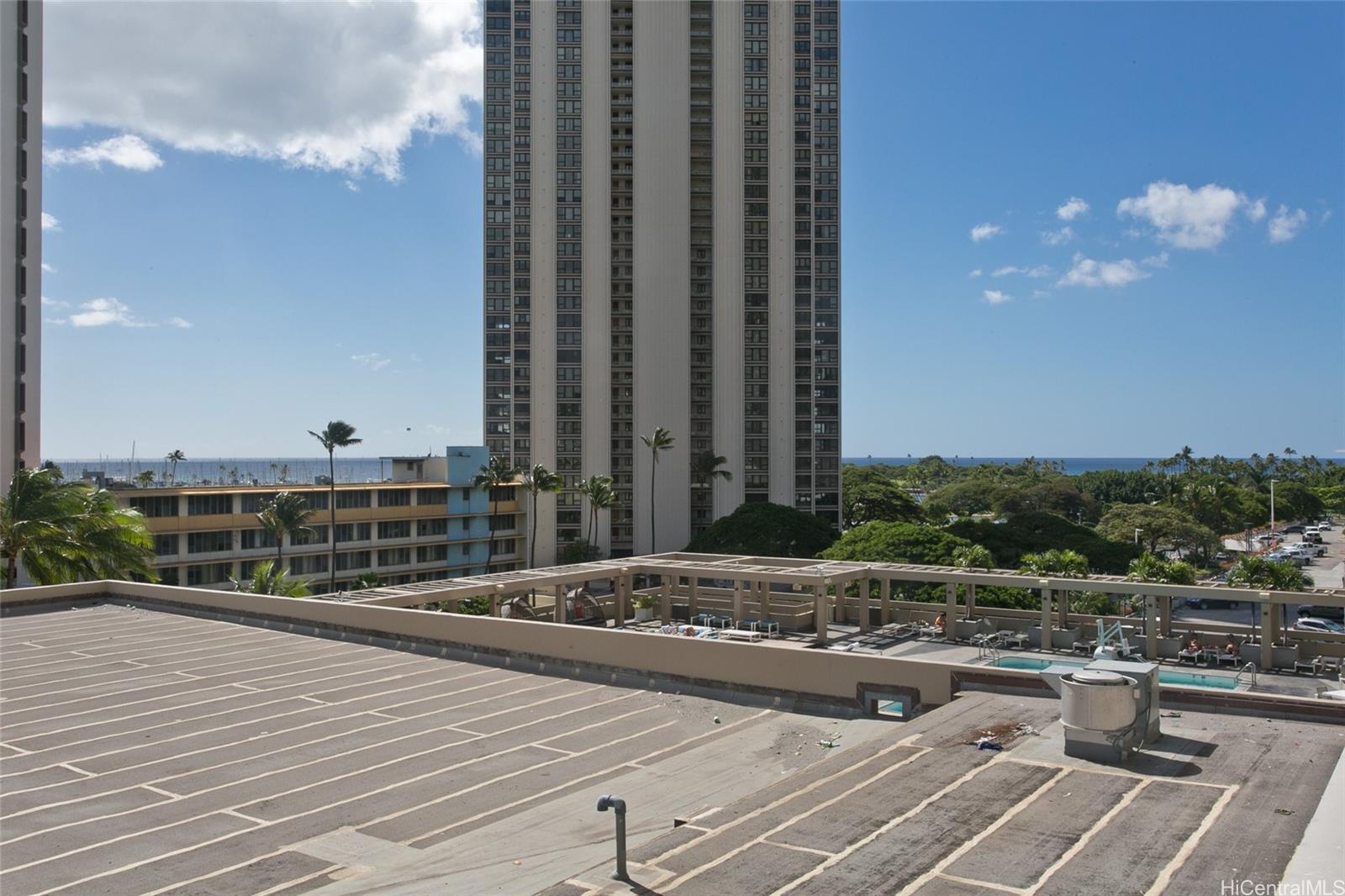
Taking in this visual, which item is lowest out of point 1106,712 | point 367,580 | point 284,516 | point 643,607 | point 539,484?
point 367,580

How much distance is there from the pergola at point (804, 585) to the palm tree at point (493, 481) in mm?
38342

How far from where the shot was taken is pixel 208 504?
6800 centimetres

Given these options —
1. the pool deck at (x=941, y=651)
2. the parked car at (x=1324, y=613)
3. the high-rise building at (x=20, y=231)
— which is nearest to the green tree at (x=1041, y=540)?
the parked car at (x=1324, y=613)

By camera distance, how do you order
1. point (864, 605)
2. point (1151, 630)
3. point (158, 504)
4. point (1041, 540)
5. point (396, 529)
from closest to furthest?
point (1151, 630), point (864, 605), point (158, 504), point (1041, 540), point (396, 529)

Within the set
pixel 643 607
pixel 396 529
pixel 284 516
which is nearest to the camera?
pixel 643 607

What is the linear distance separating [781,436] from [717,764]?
83.5 m

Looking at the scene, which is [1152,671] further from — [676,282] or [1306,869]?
[676,282]

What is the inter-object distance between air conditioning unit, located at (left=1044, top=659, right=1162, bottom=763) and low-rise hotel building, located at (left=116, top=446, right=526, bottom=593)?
6473 centimetres

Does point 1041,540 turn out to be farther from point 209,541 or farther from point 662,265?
point 209,541

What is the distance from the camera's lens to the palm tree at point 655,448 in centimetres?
9025

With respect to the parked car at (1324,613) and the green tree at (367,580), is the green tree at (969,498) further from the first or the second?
the green tree at (367,580)

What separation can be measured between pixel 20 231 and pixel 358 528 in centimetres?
3067

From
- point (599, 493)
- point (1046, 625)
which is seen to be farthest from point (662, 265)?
point (1046, 625)

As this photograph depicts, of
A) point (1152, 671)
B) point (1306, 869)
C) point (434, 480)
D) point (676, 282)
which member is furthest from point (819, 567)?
point (676, 282)
